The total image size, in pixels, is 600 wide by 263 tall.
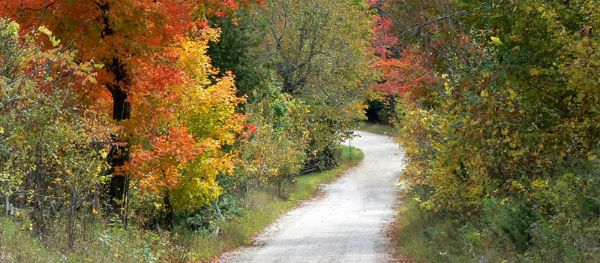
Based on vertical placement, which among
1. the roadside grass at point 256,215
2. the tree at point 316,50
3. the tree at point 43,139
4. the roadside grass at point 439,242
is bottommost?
the roadside grass at point 256,215

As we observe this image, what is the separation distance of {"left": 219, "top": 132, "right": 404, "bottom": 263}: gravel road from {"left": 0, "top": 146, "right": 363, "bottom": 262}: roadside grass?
0.53m

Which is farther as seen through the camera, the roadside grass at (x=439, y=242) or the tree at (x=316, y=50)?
the tree at (x=316, y=50)

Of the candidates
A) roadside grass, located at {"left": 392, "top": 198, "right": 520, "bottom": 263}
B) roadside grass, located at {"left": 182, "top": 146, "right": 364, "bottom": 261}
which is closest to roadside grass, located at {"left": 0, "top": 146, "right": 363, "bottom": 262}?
roadside grass, located at {"left": 182, "top": 146, "right": 364, "bottom": 261}

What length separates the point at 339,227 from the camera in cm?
2558

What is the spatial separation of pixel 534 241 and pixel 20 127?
7176 mm

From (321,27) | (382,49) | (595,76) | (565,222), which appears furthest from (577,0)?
(382,49)

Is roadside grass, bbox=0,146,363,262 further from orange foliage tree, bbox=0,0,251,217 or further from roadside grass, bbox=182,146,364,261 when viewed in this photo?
orange foliage tree, bbox=0,0,251,217

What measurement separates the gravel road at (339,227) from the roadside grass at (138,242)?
0.53 meters

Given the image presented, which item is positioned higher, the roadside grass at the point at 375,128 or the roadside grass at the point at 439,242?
the roadside grass at the point at 375,128

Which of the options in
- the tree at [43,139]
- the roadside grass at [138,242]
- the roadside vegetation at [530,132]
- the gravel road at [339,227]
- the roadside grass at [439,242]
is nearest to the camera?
the tree at [43,139]

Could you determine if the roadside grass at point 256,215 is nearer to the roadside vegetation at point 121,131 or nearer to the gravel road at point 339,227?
the roadside vegetation at point 121,131

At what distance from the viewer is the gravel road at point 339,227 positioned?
1895cm

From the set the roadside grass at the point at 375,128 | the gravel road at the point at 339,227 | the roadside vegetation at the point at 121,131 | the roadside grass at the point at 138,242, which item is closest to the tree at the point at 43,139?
the roadside vegetation at the point at 121,131

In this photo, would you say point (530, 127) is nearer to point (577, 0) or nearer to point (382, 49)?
point (577, 0)
